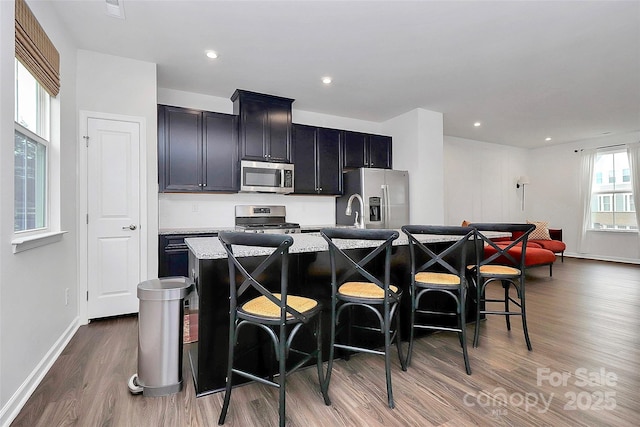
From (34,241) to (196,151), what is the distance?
2.16 meters

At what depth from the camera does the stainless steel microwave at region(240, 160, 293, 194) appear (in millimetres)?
4125

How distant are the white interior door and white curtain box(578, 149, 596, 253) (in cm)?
870

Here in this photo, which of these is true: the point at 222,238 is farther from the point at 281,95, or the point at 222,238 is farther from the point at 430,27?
the point at 281,95

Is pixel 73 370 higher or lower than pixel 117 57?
lower

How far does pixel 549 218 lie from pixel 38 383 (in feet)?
31.0

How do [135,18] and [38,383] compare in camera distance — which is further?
[135,18]

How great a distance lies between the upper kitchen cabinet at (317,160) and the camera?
15.1ft

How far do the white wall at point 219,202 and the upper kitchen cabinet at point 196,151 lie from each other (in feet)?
1.33

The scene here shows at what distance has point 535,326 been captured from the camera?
3.00 metres

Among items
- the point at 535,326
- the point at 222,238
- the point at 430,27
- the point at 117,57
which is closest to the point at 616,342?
the point at 535,326

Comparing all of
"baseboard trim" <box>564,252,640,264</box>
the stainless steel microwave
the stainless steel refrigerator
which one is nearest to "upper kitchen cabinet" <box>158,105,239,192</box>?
the stainless steel microwave

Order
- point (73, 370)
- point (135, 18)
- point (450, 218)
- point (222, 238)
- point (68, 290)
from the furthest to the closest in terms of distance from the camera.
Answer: point (450, 218), point (68, 290), point (135, 18), point (73, 370), point (222, 238)

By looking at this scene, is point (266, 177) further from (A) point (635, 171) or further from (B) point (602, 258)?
(B) point (602, 258)

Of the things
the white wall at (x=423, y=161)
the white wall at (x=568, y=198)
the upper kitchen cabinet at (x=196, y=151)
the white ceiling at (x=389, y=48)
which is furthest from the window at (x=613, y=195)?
the upper kitchen cabinet at (x=196, y=151)
